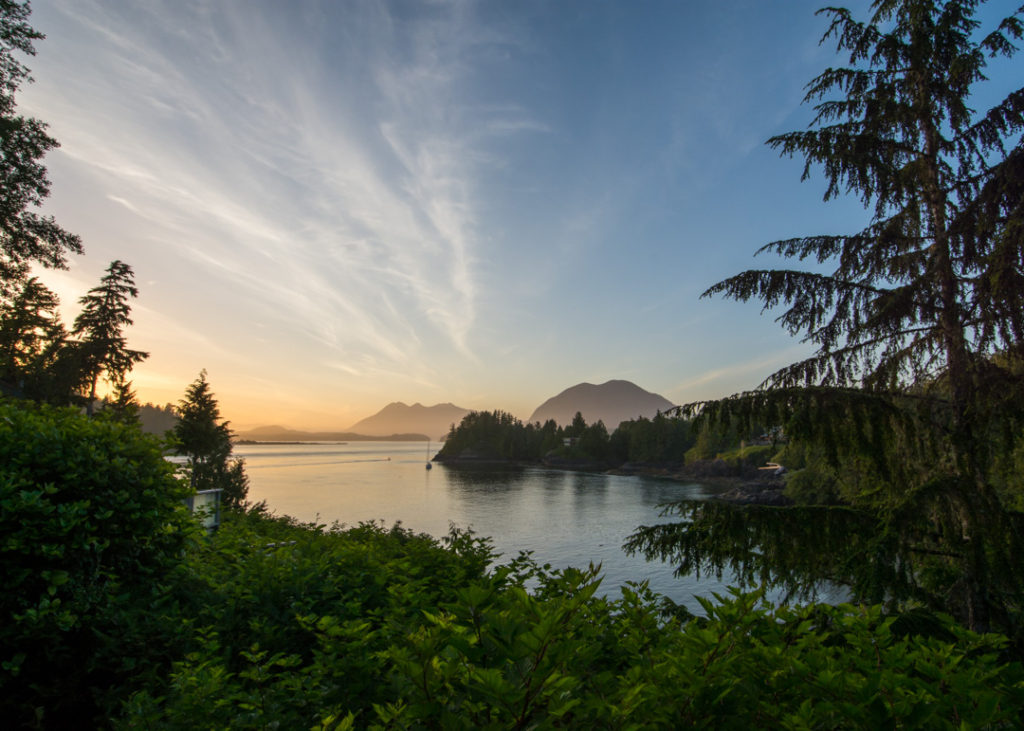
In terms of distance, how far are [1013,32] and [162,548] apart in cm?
1154

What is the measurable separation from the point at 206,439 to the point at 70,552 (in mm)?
28926

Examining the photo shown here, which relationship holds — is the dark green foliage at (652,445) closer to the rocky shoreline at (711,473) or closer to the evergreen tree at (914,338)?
the rocky shoreline at (711,473)

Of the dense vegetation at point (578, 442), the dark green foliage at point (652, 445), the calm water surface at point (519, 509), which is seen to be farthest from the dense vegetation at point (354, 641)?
the dark green foliage at point (652, 445)

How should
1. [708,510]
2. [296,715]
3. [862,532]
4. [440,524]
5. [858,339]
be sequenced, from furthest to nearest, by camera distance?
[440,524]
[858,339]
[708,510]
[862,532]
[296,715]

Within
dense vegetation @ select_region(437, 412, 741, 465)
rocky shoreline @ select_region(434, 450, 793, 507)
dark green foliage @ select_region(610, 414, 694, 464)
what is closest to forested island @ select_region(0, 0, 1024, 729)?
rocky shoreline @ select_region(434, 450, 793, 507)

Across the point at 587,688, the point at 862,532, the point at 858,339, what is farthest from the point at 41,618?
the point at 858,339

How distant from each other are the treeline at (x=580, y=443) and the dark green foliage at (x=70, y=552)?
291 feet

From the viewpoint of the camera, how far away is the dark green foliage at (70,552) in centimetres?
309

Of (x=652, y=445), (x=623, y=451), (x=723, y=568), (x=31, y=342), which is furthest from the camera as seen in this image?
(x=623, y=451)

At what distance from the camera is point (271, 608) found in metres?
3.54

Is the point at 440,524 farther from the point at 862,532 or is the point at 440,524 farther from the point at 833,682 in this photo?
the point at 833,682

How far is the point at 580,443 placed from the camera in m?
126

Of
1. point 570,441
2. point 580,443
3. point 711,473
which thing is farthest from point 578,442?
point 711,473

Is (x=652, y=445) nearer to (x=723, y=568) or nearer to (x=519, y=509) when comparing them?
(x=519, y=509)
